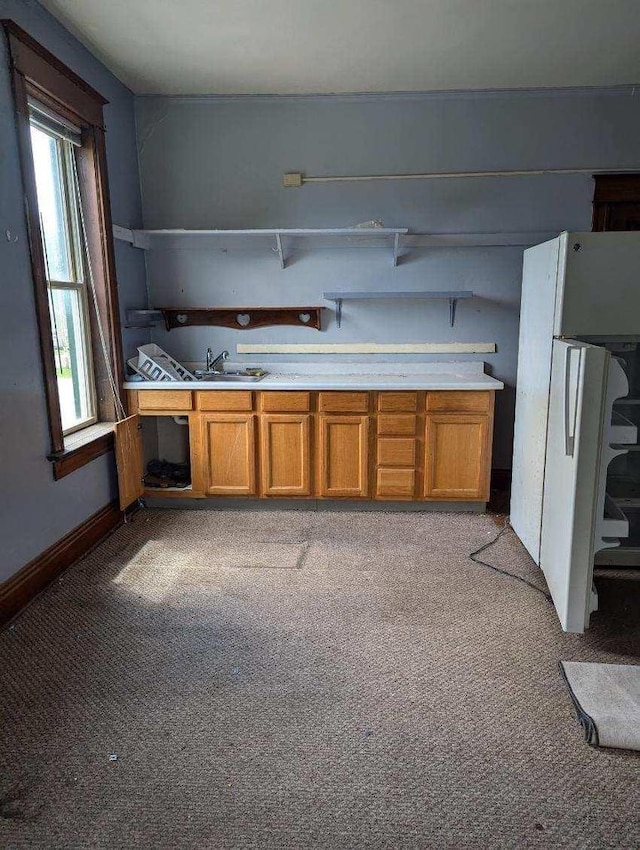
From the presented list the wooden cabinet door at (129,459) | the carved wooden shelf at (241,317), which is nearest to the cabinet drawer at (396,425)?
the carved wooden shelf at (241,317)

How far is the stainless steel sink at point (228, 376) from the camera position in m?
3.66

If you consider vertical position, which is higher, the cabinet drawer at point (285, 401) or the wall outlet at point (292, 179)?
the wall outlet at point (292, 179)

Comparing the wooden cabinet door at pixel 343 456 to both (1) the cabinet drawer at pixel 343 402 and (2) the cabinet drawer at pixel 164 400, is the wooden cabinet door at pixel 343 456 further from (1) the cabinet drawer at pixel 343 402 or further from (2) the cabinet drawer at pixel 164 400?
(2) the cabinet drawer at pixel 164 400

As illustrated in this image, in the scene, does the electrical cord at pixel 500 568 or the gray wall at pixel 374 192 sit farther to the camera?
the gray wall at pixel 374 192

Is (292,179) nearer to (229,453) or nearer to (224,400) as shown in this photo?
(224,400)

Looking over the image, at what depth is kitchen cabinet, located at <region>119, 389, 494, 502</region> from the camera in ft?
11.1

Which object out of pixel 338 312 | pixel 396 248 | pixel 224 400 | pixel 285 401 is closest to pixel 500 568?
pixel 285 401

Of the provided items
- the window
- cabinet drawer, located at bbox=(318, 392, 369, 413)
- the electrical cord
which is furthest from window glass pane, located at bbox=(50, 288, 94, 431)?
the electrical cord

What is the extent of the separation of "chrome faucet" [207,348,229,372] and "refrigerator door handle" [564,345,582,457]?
2.37 metres

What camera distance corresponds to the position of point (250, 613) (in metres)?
2.40

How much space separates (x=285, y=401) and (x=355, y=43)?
1.90 metres

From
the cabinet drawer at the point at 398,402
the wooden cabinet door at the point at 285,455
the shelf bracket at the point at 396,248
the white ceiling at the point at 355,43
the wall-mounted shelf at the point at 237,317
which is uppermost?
the white ceiling at the point at 355,43

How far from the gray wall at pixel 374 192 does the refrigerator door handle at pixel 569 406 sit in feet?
5.84

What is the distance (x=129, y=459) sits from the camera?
3352mm
